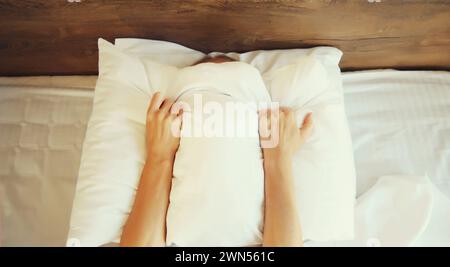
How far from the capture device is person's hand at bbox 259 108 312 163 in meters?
0.89

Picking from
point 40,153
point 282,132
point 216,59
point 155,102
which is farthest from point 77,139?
point 282,132

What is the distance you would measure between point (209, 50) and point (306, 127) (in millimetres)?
389

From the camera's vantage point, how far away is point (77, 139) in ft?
3.54

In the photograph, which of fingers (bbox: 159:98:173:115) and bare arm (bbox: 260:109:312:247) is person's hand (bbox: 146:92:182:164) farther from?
bare arm (bbox: 260:109:312:247)

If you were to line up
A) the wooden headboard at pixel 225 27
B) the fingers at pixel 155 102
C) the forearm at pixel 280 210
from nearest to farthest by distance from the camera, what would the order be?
1. the forearm at pixel 280 210
2. the fingers at pixel 155 102
3. the wooden headboard at pixel 225 27

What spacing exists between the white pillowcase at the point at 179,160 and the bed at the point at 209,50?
0.13 meters

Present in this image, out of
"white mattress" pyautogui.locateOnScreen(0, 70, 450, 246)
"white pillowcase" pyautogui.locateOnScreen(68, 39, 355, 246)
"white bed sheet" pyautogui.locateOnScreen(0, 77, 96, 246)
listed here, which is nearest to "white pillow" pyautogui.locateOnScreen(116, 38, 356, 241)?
"white pillowcase" pyautogui.locateOnScreen(68, 39, 355, 246)

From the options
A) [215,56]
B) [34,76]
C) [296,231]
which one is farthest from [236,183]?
[34,76]

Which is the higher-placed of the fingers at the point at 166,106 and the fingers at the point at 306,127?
the fingers at the point at 166,106

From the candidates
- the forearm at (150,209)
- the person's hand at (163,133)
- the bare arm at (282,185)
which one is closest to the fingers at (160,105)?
the person's hand at (163,133)

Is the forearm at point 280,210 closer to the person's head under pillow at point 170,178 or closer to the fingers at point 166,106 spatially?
the person's head under pillow at point 170,178

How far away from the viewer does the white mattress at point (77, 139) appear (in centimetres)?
97
